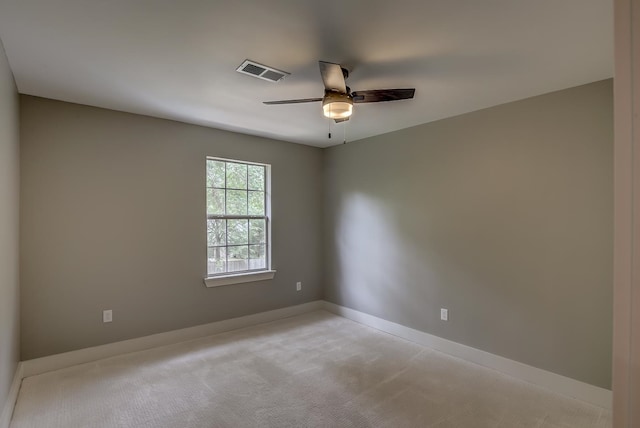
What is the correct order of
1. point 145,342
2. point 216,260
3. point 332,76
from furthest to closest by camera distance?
1. point 216,260
2. point 145,342
3. point 332,76

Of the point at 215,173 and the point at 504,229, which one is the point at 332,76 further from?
the point at 215,173

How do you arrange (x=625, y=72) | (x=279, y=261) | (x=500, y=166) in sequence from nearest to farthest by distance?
(x=625, y=72), (x=500, y=166), (x=279, y=261)

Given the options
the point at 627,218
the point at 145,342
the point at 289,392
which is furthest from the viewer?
the point at 145,342

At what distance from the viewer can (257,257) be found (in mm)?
4441

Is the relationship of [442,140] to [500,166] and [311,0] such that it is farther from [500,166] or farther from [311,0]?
[311,0]

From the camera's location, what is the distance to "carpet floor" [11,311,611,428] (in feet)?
7.45

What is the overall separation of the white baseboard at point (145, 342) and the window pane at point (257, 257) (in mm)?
650

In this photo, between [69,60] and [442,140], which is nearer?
[69,60]

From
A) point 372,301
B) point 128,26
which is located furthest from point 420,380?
point 128,26

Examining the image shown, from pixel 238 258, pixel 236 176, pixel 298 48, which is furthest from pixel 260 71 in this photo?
pixel 238 258

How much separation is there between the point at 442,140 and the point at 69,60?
3389 millimetres

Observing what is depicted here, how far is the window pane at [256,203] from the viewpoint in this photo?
14.4 feet

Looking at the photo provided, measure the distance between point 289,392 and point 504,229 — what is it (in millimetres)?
2454

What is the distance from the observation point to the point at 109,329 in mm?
3219
